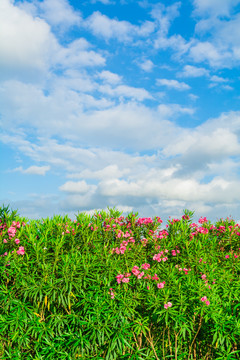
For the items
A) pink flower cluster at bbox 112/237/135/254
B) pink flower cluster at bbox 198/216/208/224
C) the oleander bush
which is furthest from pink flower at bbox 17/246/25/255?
pink flower cluster at bbox 198/216/208/224

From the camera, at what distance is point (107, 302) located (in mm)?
5629

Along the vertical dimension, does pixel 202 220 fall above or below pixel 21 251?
above

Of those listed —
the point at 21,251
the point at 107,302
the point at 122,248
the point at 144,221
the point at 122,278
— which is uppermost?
the point at 144,221

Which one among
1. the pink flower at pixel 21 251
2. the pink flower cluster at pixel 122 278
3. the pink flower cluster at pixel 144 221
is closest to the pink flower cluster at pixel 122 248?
the pink flower cluster at pixel 122 278

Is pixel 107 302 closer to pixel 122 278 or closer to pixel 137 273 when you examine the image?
pixel 122 278

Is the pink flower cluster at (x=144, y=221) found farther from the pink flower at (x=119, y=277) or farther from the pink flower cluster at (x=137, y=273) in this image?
the pink flower at (x=119, y=277)

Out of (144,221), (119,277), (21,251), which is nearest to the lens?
(119,277)

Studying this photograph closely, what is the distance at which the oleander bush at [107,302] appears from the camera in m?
5.41

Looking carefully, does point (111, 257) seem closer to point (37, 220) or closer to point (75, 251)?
point (75, 251)

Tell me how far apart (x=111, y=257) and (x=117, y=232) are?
28.9 inches

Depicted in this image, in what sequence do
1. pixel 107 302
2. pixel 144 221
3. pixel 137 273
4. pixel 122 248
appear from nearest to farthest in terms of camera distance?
pixel 107 302
pixel 137 273
pixel 122 248
pixel 144 221

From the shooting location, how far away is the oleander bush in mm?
5410

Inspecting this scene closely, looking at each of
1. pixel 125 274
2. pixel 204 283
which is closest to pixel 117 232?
pixel 125 274

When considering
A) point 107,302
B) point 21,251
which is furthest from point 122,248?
point 21,251
